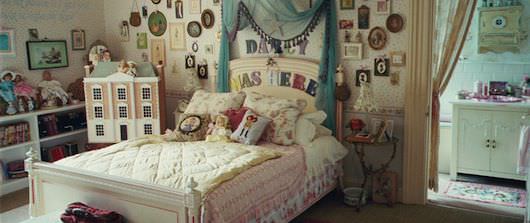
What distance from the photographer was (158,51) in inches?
219

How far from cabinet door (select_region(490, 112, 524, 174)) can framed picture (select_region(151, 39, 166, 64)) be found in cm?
339

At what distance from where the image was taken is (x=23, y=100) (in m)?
5.02

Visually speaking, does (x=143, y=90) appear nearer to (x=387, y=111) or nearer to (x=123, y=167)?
(x=123, y=167)

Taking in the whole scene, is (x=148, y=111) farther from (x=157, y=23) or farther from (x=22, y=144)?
(x=22, y=144)

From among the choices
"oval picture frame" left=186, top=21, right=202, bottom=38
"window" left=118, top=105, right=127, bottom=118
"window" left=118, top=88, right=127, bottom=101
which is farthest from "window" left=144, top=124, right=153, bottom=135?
"oval picture frame" left=186, top=21, right=202, bottom=38

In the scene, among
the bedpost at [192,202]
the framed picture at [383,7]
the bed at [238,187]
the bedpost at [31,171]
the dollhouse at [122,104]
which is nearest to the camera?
the bedpost at [192,202]

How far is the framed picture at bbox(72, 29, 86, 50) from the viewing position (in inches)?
221

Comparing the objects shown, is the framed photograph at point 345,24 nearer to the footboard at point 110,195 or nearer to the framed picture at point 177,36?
the framed picture at point 177,36

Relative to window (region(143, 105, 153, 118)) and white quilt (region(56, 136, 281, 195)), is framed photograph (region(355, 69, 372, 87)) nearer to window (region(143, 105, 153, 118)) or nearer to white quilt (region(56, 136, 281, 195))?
white quilt (region(56, 136, 281, 195))

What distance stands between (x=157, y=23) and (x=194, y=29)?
49 centimetres

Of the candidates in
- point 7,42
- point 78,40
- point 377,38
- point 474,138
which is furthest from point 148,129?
point 474,138

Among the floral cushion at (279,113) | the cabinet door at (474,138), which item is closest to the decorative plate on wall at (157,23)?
the floral cushion at (279,113)

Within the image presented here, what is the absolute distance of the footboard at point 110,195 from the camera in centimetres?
288

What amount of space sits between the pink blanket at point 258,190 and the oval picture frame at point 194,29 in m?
1.78
